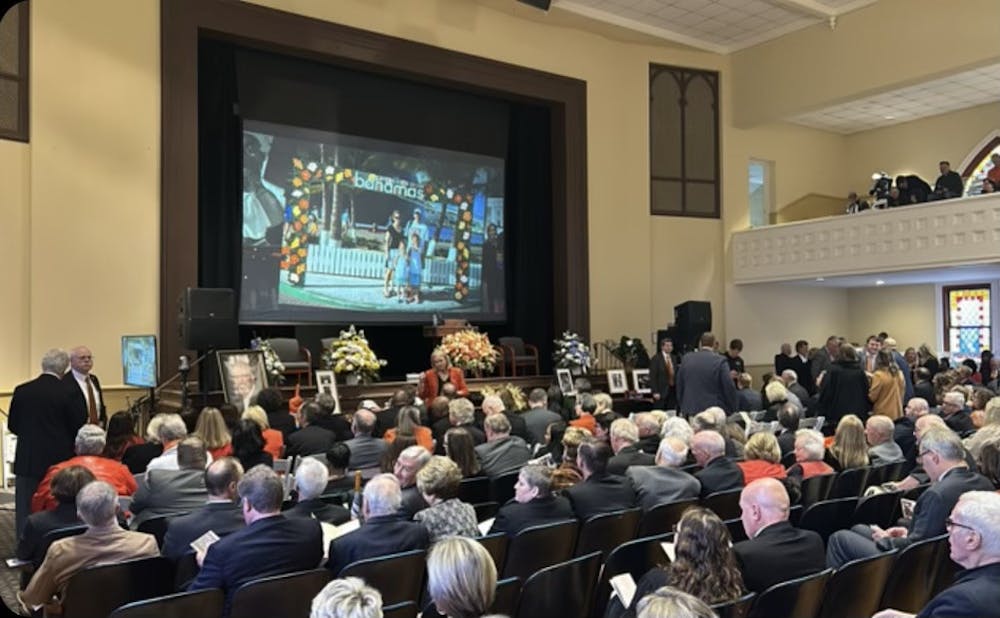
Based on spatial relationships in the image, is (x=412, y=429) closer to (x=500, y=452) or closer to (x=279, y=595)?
(x=500, y=452)

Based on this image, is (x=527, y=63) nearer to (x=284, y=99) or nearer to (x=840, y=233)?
(x=284, y=99)

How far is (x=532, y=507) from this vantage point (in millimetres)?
3770

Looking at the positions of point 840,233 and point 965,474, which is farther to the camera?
point 840,233

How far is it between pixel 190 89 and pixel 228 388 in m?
4.01

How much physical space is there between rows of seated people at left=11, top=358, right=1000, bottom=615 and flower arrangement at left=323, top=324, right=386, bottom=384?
3096mm

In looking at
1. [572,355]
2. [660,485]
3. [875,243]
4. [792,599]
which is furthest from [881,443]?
[875,243]

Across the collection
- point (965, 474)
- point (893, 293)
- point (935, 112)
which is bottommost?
point (965, 474)

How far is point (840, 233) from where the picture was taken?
13.1m

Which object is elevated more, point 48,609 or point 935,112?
point 935,112

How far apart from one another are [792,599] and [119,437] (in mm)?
4406

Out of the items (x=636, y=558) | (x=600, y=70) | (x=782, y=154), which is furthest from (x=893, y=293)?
(x=636, y=558)

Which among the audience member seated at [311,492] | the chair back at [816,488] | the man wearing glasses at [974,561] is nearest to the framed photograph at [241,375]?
the audience member seated at [311,492]

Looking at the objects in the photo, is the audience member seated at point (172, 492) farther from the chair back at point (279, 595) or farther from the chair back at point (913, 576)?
the chair back at point (913, 576)

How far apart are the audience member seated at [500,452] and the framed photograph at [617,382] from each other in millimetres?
6554
